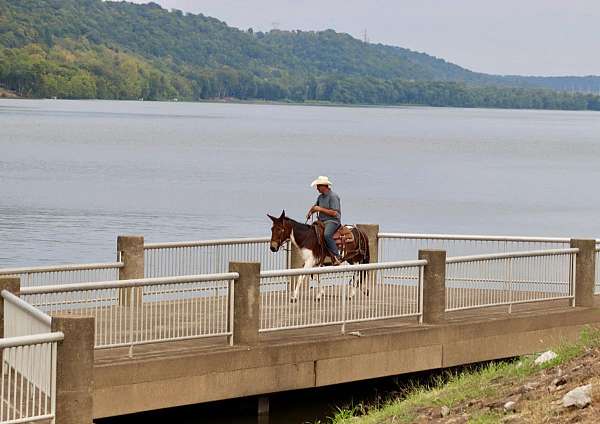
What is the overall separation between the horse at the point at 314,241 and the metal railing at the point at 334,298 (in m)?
0.92

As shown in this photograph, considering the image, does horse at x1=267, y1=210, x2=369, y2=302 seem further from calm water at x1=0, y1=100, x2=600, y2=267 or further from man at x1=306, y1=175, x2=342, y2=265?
calm water at x1=0, y1=100, x2=600, y2=267

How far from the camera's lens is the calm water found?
5903cm

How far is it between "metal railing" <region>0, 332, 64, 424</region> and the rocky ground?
9.74 feet

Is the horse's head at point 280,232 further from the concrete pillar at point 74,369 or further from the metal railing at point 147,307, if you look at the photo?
the concrete pillar at point 74,369

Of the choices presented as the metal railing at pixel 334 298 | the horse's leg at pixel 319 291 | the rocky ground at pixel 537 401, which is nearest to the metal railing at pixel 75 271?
the metal railing at pixel 334 298

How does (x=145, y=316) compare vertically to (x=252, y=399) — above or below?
above

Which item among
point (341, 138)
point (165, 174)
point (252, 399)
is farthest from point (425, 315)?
point (341, 138)

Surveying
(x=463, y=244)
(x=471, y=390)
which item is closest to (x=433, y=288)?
(x=471, y=390)

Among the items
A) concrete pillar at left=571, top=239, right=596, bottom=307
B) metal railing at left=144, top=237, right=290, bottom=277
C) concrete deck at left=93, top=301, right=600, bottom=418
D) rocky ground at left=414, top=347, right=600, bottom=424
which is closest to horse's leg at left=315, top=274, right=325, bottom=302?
concrete deck at left=93, top=301, right=600, bottom=418

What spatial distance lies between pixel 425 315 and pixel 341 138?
162 meters

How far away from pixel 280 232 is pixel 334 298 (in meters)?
2.11

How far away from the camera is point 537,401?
11.9 m

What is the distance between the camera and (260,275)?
16.2 meters

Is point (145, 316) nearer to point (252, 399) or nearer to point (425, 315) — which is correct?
point (252, 399)
